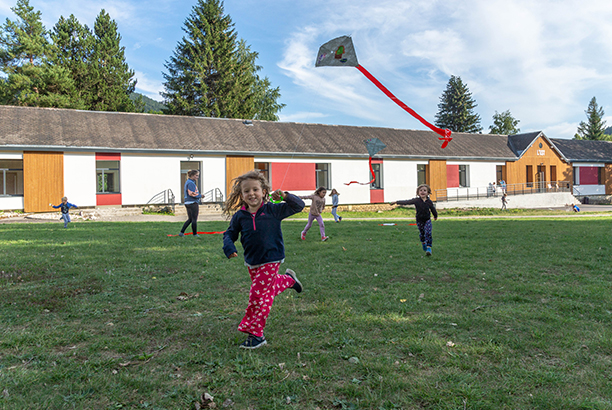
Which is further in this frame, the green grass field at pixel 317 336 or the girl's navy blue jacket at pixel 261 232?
the girl's navy blue jacket at pixel 261 232

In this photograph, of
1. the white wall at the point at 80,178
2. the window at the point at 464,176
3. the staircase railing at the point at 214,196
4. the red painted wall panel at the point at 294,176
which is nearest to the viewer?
the white wall at the point at 80,178

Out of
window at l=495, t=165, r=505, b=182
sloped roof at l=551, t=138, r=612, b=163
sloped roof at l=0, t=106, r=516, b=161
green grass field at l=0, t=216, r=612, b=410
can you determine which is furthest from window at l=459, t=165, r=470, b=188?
green grass field at l=0, t=216, r=612, b=410

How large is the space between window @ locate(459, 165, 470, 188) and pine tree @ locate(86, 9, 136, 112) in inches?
1342

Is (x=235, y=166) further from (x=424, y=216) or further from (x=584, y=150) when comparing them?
(x=584, y=150)

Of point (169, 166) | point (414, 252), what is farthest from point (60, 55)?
point (414, 252)

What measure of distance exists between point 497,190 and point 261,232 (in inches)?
1426

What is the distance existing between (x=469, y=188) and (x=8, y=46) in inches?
1817

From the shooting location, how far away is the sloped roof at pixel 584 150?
41750mm

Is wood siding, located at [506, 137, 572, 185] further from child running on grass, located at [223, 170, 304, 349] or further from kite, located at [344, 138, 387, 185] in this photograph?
child running on grass, located at [223, 170, 304, 349]

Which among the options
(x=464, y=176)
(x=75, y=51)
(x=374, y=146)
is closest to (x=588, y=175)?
(x=464, y=176)

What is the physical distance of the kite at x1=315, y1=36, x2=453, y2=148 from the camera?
9.05m

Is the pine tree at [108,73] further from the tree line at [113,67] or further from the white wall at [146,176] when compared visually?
the white wall at [146,176]

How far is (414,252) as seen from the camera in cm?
898

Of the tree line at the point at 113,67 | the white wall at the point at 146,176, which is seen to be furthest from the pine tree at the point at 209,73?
the white wall at the point at 146,176
